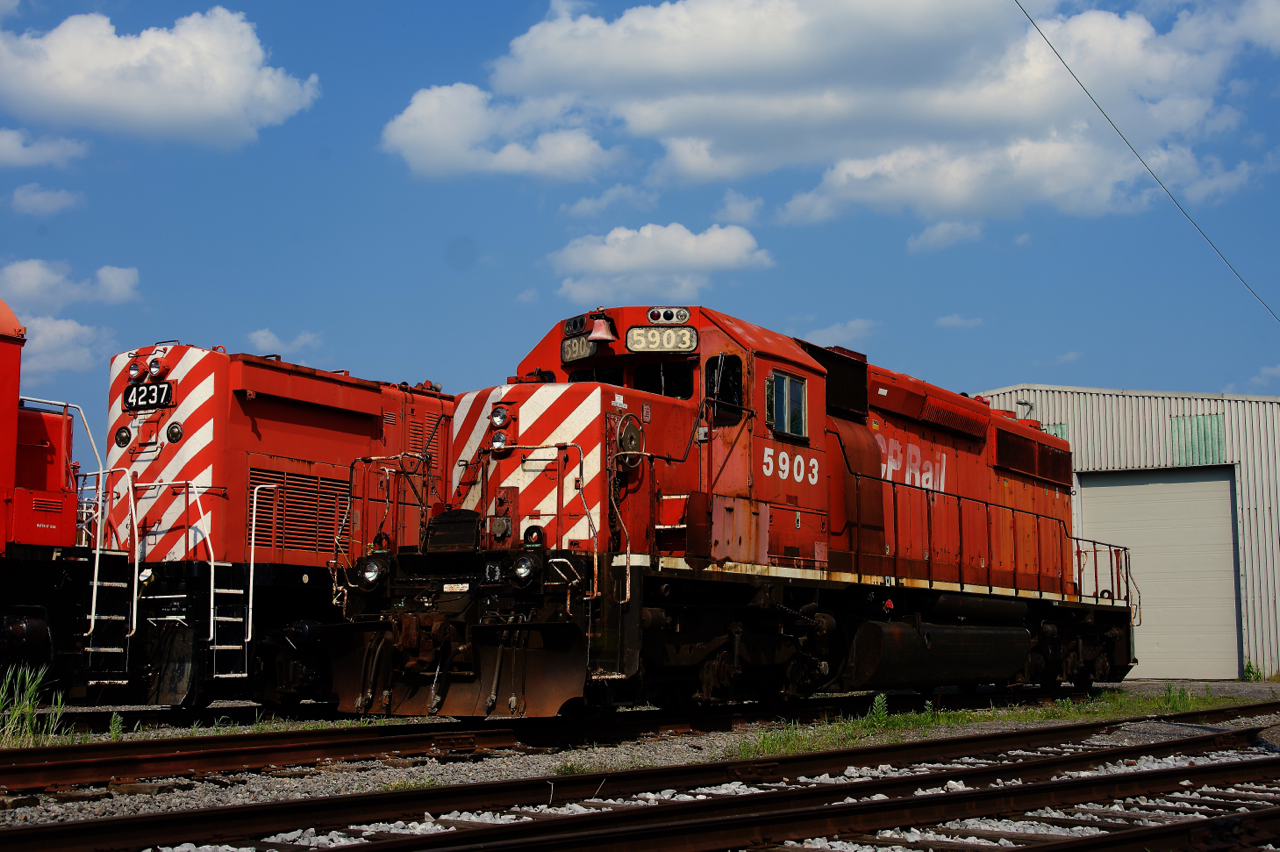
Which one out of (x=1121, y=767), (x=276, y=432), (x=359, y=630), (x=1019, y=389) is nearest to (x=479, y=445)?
(x=359, y=630)

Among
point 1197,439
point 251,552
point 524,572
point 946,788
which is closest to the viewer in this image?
point 946,788

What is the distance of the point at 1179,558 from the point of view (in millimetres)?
23859

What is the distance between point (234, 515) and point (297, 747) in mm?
4399

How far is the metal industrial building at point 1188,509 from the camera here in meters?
22.9

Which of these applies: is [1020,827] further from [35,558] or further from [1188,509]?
[1188,509]

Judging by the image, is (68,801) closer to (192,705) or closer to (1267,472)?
(192,705)

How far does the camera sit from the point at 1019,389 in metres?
25.8

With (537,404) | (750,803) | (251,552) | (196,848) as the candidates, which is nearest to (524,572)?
(537,404)

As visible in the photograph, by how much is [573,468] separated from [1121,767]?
4.72m

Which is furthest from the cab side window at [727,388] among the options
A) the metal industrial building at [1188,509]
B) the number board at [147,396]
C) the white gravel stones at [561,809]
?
the metal industrial building at [1188,509]

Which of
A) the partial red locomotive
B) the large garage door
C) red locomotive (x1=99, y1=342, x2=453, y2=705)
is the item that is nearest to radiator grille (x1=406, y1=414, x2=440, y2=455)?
red locomotive (x1=99, y1=342, x2=453, y2=705)

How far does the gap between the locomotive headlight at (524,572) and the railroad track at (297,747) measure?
4.08ft

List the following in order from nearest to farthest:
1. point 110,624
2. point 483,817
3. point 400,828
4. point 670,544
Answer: point 400,828, point 483,817, point 670,544, point 110,624

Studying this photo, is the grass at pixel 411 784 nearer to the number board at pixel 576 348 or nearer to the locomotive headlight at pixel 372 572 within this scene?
the locomotive headlight at pixel 372 572
